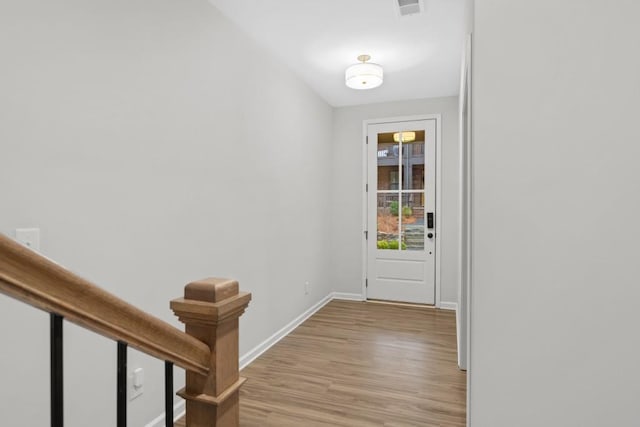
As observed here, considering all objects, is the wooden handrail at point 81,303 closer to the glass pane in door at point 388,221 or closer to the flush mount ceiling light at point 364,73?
the flush mount ceiling light at point 364,73

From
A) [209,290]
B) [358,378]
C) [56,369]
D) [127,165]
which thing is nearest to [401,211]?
[358,378]

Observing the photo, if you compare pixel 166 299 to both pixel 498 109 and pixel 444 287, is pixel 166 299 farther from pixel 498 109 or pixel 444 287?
pixel 444 287

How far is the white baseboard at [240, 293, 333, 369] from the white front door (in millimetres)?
846

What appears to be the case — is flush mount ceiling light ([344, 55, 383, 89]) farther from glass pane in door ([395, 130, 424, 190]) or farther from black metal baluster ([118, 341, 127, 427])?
black metal baluster ([118, 341, 127, 427])

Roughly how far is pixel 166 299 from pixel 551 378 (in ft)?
6.17

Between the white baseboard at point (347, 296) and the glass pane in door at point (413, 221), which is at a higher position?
the glass pane in door at point (413, 221)

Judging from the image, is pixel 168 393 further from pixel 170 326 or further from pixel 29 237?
pixel 29 237

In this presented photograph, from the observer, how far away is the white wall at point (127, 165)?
1.41 m

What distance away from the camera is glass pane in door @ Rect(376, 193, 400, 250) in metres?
4.74

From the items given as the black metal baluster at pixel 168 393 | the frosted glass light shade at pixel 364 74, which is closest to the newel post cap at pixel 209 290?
the black metal baluster at pixel 168 393

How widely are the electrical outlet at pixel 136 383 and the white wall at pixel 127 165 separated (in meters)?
0.05

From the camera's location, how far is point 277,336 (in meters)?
3.40

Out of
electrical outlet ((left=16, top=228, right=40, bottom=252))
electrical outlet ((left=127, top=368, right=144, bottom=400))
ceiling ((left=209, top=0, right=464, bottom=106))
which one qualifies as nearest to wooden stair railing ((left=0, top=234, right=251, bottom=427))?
electrical outlet ((left=16, top=228, right=40, bottom=252))

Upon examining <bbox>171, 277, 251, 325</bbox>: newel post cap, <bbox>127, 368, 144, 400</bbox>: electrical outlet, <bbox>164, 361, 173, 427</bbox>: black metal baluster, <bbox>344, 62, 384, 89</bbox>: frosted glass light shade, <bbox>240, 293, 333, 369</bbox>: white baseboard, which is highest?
<bbox>344, 62, 384, 89</bbox>: frosted glass light shade
